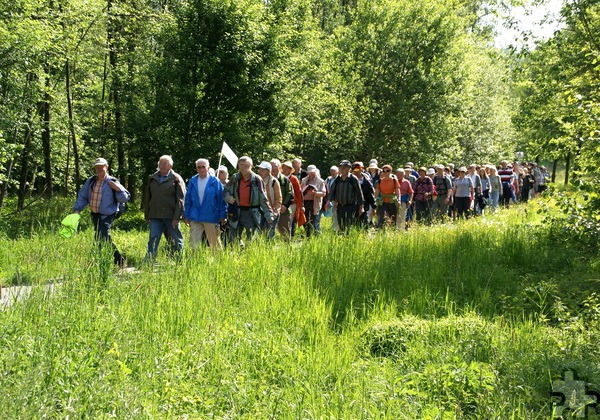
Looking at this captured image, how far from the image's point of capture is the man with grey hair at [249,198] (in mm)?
11273

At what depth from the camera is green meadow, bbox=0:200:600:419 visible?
4.50m

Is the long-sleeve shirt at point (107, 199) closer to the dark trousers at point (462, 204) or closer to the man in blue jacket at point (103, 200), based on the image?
the man in blue jacket at point (103, 200)

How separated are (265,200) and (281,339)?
5.53m

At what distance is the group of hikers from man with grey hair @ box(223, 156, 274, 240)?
0.06 feet

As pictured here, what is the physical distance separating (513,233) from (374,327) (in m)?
6.93

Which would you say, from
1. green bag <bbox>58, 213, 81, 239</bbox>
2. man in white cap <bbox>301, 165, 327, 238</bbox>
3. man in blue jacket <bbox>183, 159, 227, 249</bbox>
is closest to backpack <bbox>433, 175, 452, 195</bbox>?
man in white cap <bbox>301, 165, 327, 238</bbox>

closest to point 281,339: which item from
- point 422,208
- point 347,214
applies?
point 347,214

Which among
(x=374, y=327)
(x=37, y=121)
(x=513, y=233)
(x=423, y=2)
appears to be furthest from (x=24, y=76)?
(x=423, y=2)

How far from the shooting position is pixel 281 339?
5969mm

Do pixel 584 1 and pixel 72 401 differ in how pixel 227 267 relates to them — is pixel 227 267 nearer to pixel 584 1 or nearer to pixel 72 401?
pixel 72 401

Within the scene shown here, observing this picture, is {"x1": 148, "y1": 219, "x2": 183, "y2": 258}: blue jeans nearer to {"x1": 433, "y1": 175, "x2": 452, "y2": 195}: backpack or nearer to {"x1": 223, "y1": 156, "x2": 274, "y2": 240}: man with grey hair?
{"x1": 223, "y1": 156, "x2": 274, "y2": 240}: man with grey hair

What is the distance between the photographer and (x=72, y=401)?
13.2 feet

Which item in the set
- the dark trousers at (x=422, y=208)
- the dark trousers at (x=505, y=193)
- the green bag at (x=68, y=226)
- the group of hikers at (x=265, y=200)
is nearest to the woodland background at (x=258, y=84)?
the dark trousers at (x=505, y=193)

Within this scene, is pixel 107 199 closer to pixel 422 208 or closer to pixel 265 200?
pixel 265 200
